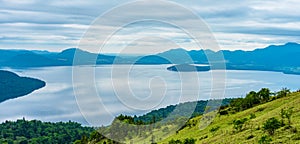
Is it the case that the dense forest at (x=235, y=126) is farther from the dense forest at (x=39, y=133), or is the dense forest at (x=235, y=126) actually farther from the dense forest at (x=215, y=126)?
the dense forest at (x=39, y=133)

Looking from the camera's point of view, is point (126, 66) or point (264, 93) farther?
point (264, 93)

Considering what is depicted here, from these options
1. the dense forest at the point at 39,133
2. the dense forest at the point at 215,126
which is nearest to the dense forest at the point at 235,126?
the dense forest at the point at 215,126

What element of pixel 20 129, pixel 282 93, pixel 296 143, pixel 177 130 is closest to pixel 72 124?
pixel 20 129

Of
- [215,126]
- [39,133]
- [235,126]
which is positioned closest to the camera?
[235,126]

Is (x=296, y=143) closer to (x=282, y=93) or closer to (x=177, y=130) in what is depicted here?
(x=282, y=93)

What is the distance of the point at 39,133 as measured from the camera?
136 m

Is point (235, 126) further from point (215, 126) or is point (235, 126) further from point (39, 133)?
point (39, 133)

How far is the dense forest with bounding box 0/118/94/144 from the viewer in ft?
395

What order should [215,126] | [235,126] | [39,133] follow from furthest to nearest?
[39,133] → [215,126] → [235,126]

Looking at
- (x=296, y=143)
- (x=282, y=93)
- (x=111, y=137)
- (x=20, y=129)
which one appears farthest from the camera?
(x=20, y=129)

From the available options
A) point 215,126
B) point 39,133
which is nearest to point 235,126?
point 215,126

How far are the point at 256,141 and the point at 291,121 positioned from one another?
141 inches

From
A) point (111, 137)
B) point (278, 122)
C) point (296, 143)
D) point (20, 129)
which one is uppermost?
point (20, 129)

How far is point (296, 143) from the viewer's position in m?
18.6
